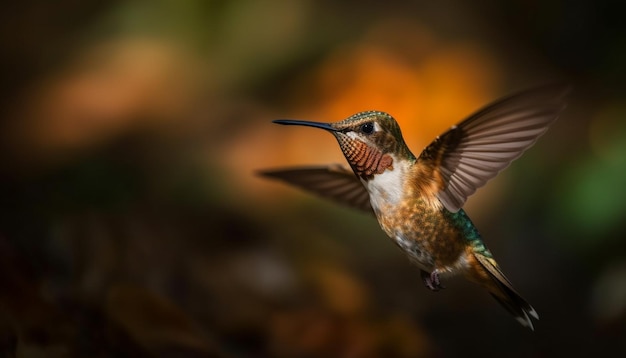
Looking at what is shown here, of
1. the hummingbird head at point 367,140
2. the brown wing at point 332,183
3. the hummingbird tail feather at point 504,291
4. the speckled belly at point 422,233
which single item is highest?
the hummingbird head at point 367,140

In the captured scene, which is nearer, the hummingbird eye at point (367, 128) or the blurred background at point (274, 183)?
the hummingbird eye at point (367, 128)

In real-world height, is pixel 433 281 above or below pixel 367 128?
below

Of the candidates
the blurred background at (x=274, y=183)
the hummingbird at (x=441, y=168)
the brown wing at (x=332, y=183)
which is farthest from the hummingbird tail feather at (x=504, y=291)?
the blurred background at (x=274, y=183)

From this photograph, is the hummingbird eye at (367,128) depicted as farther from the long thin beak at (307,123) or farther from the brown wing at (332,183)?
the brown wing at (332,183)

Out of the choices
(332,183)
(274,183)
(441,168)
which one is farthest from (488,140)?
(274,183)

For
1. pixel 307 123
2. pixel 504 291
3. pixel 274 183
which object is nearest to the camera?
pixel 307 123

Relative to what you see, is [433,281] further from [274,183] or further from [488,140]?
[274,183]

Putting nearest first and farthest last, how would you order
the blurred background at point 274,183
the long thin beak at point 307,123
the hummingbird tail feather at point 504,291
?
the long thin beak at point 307,123 < the hummingbird tail feather at point 504,291 < the blurred background at point 274,183
